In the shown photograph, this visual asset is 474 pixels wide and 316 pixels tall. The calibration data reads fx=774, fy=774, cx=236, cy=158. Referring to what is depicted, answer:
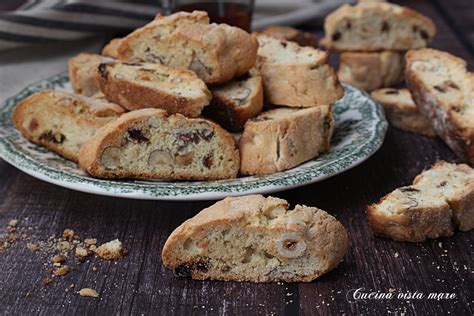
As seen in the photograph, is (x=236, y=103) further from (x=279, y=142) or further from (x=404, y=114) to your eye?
(x=404, y=114)

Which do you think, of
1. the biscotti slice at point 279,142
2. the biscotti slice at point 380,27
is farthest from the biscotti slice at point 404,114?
the biscotti slice at point 279,142

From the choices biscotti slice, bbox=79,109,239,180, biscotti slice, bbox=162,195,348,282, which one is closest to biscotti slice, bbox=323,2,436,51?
biscotti slice, bbox=79,109,239,180

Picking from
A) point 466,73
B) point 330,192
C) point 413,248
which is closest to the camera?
point 413,248

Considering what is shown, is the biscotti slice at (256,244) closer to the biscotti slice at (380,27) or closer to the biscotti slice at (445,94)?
the biscotti slice at (445,94)

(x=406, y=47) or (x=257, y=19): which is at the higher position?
(x=406, y=47)

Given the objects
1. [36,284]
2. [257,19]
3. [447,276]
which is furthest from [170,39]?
[257,19]

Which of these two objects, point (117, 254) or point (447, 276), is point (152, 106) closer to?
point (117, 254)
